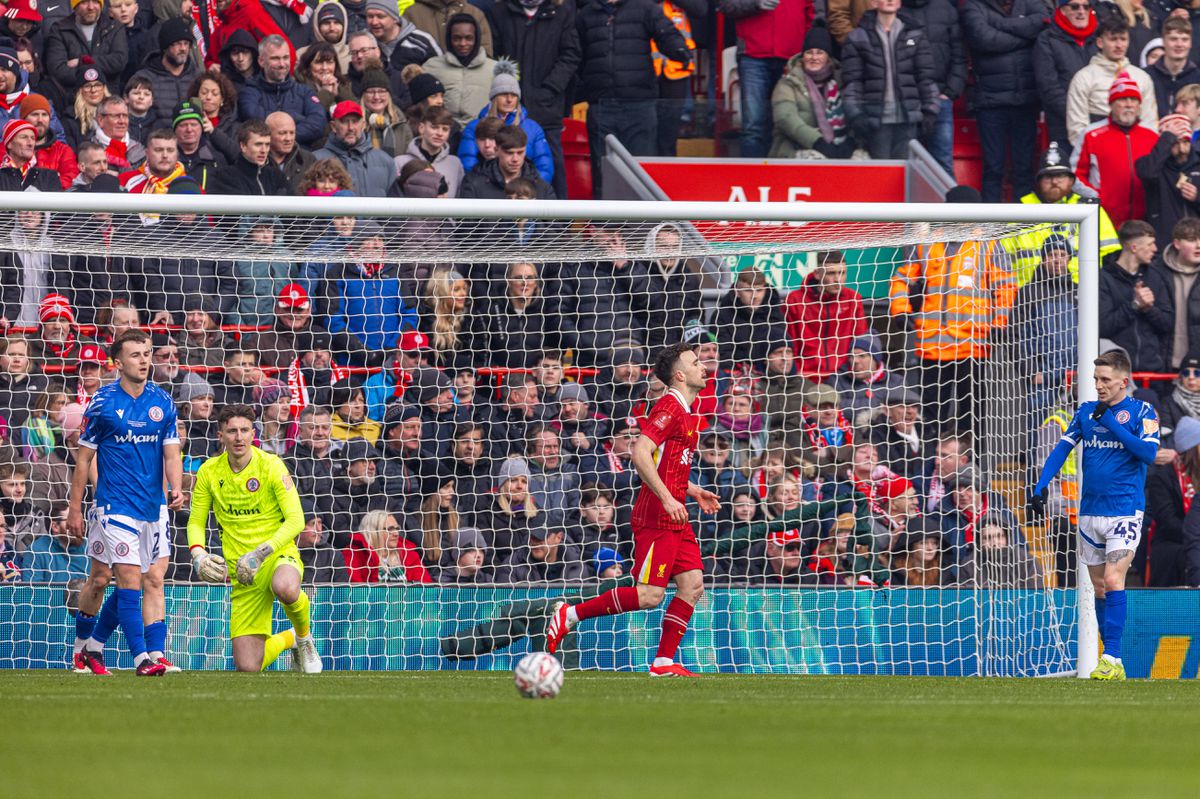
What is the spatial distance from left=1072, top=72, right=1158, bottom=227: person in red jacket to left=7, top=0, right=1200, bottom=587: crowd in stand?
1.1 inches

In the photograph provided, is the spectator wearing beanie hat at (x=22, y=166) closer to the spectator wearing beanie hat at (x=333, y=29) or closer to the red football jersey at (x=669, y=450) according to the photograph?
the spectator wearing beanie hat at (x=333, y=29)

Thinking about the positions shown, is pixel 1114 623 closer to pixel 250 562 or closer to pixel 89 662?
pixel 250 562

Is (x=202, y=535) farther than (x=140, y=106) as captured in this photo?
No

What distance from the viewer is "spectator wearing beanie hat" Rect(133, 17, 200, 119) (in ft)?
47.5

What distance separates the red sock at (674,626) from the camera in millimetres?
10734

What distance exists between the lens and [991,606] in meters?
12.6

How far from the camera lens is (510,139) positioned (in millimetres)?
14406

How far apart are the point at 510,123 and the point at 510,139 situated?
0.81 metres

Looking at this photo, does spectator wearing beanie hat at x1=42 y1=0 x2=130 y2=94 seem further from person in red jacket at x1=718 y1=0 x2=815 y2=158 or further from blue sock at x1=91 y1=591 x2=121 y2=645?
person in red jacket at x1=718 y1=0 x2=815 y2=158

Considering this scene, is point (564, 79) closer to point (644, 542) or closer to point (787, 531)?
point (787, 531)

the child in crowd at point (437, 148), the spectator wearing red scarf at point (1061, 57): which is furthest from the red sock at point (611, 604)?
the spectator wearing red scarf at point (1061, 57)

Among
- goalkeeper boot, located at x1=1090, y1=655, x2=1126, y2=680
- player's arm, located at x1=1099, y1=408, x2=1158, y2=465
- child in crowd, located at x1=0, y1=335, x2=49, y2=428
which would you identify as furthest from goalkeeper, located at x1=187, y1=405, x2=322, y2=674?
player's arm, located at x1=1099, y1=408, x2=1158, y2=465

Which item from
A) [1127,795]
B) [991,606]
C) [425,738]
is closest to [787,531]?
[991,606]

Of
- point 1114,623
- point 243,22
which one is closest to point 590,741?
point 1114,623
